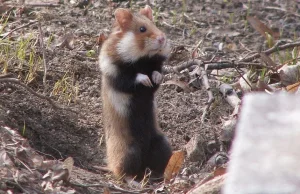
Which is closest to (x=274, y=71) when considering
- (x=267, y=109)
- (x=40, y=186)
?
(x=40, y=186)

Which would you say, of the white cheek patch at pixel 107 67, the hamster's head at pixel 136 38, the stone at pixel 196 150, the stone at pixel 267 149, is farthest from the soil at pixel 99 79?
the stone at pixel 267 149

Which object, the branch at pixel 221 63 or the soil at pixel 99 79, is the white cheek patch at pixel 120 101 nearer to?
the soil at pixel 99 79

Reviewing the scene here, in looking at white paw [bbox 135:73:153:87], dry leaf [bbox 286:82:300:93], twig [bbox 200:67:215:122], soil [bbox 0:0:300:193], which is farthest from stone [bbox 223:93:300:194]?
twig [bbox 200:67:215:122]

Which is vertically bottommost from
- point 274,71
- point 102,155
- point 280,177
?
point 102,155

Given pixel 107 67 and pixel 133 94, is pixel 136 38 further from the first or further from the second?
pixel 133 94

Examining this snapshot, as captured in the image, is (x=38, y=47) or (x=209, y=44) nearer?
(x=38, y=47)

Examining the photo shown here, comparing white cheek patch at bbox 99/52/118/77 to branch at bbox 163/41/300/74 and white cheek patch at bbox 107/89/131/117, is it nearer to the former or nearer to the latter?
white cheek patch at bbox 107/89/131/117

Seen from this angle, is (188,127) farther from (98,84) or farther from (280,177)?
(280,177)
